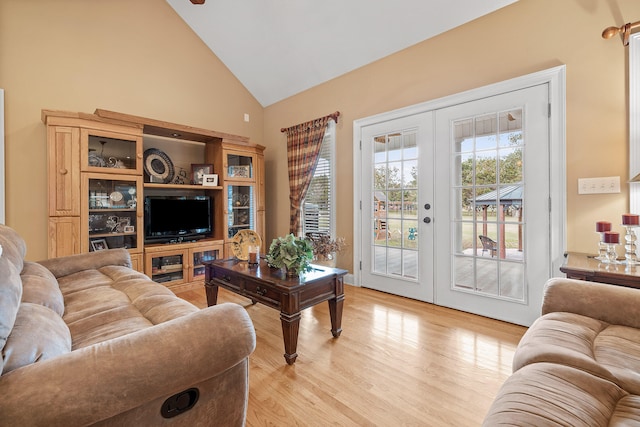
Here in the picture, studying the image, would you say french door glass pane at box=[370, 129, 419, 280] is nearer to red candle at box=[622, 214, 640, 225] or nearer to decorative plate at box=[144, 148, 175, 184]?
red candle at box=[622, 214, 640, 225]

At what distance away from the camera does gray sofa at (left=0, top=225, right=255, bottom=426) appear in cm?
68

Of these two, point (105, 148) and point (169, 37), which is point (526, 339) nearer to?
point (105, 148)

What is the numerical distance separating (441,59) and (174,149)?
3.46m

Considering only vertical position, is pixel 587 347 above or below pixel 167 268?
above

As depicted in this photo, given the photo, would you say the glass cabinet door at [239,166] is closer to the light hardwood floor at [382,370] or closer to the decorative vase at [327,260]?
the decorative vase at [327,260]

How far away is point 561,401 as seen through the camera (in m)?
0.82

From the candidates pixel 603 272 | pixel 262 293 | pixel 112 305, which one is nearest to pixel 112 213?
pixel 112 305

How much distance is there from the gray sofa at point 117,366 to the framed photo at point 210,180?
2.50m

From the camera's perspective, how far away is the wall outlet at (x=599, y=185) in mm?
2125

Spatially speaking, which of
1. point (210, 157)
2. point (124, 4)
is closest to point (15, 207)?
point (210, 157)

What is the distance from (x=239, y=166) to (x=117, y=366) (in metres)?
3.56

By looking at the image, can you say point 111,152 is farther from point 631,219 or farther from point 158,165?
point 631,219

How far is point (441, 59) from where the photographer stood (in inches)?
115

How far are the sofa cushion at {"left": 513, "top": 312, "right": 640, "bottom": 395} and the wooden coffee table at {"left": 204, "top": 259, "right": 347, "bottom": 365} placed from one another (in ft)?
3.97
